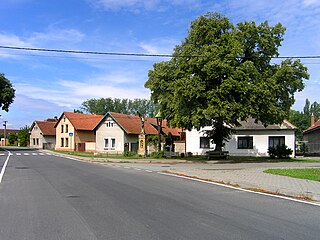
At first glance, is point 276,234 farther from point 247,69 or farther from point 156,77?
point 156,77

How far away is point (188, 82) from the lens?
27328mm

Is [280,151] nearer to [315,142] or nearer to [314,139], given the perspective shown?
[315,142]

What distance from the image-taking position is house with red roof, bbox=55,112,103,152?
204 feet

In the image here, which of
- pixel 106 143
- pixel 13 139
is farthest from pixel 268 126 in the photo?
pixel 13 139

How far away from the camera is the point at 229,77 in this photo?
2662 centimetres

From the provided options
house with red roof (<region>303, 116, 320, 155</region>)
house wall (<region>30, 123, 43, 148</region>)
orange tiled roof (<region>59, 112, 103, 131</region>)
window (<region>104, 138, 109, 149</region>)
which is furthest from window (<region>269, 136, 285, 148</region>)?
house wall (<region>30, 123, 43, 148</region>)

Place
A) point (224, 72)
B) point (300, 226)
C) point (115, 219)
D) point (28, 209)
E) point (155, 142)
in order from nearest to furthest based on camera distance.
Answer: point (300, 226) → point (115, 219) → point (28, 209) → point (224, 72) → point (155, 142)

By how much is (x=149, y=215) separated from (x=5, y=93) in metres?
59.6

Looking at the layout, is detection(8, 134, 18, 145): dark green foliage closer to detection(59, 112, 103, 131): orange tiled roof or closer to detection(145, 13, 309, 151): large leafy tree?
detection(59, 112, 103, 131): orange tiled roof

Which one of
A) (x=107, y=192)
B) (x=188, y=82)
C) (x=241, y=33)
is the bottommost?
(x=107, y=192)

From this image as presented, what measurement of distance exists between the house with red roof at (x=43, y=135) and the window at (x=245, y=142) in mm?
48455

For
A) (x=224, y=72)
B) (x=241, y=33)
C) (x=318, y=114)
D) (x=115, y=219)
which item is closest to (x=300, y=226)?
(x=115, y=219)

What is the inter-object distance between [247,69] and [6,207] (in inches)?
864

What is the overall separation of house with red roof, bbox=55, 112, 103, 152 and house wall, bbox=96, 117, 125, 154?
9.66 metres
